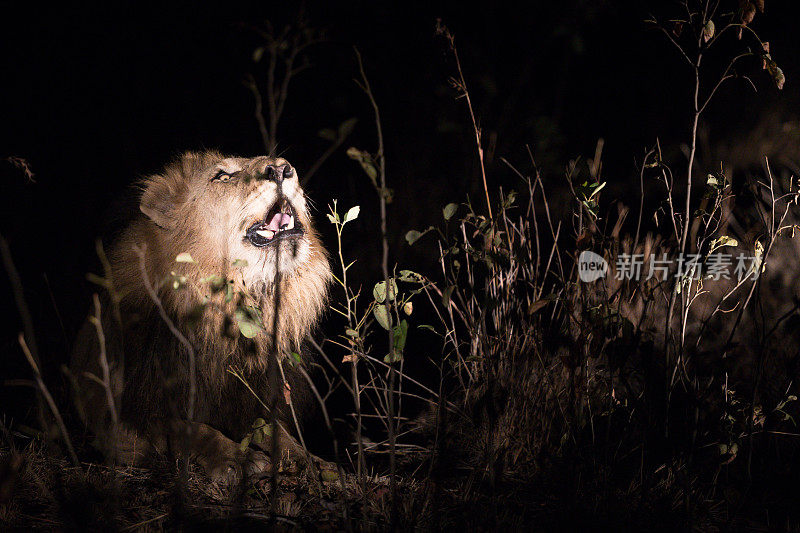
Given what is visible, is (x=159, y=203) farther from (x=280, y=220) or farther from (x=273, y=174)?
(x=273, y=174)

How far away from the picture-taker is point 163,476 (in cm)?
261

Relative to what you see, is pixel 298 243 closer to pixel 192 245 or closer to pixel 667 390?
pixel 192 245

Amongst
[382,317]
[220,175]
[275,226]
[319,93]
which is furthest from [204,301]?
[319,93]

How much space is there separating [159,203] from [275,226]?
25.1 inches

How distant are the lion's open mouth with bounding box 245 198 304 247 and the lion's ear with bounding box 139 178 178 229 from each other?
50cm

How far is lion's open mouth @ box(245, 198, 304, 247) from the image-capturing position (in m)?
2.82

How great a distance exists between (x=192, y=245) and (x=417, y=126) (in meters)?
2.93

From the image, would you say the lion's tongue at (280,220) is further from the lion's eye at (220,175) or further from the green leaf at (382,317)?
the green leaf at (382,317)

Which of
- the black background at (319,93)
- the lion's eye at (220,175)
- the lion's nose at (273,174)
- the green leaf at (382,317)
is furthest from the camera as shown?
the black background at (319,93)

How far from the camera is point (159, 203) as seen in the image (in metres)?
3.11

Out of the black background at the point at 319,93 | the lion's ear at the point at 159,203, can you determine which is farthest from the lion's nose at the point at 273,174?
the black background at the point at 319,93

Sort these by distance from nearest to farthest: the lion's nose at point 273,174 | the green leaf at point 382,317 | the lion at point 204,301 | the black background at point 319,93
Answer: the green leaf at point 382,317 < the lion's nose at point 273,174 < the lion at point 204,301 < the black background at point 319,93

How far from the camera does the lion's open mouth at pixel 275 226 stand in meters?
2.82

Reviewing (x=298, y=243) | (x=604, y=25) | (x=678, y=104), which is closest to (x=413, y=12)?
(x=604, y=25)
